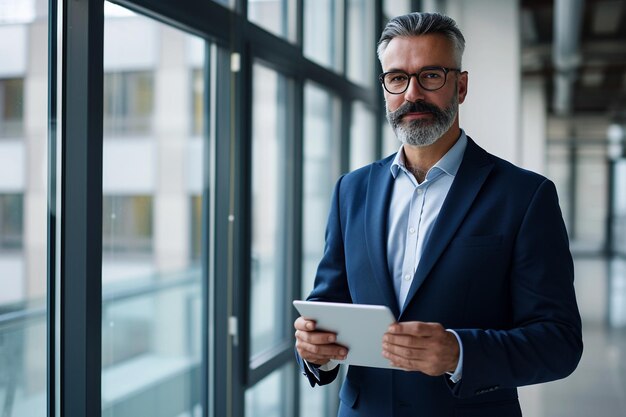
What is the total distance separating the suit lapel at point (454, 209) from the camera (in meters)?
1.30

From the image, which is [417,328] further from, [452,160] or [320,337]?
[452,160]

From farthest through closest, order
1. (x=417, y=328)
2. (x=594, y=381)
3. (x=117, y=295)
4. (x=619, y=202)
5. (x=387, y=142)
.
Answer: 1. (x=619, y=202)
2. (x=387, y=142)
3. (x=594, y=381)
4. (x=117, y=295)
5. (x=417, y=328)

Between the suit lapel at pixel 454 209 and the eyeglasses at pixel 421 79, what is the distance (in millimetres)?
168

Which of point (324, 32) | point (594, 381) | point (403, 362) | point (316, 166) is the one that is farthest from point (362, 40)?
point (403, 362)

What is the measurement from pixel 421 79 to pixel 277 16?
2.09 m

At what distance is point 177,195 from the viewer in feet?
11.2

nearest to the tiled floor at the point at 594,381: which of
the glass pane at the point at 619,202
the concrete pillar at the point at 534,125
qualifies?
the concrete pillar at the point at 534,125

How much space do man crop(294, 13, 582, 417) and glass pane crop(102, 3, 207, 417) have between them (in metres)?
0.99

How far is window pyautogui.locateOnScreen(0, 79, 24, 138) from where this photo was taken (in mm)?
1810

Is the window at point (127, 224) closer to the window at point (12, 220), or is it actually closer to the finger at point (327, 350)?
the window at point (12, 220)

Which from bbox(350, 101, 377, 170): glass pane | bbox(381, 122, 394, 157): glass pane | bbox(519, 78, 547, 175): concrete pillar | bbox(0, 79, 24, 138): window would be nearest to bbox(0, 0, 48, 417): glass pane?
bbox(0, 79, 24, 138): window

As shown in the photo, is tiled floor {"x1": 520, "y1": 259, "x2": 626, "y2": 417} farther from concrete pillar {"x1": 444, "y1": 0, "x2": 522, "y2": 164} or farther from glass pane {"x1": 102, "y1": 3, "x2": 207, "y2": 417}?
glass pane {"x1": 102, "y1": 3, "x2": 207, "y2": 417}

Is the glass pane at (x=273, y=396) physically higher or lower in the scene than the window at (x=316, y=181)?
lower

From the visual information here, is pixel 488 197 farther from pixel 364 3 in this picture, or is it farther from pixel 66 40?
pixel 364 3
